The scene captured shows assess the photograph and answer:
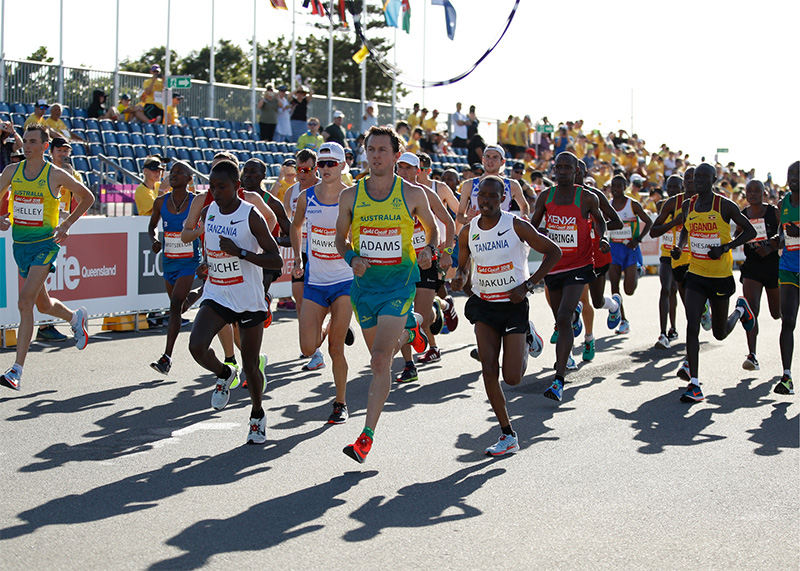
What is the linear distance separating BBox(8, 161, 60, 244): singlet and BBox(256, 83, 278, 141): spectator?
16109 millimetres

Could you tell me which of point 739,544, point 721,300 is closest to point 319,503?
point 739,544

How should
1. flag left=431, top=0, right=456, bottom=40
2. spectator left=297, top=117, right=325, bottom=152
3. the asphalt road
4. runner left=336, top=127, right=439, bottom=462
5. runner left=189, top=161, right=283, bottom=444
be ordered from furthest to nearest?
1. spectator left=297, top=117, right=325, bottom=152
2. flag left=431, top=0, right=456, bottom=40
3. runner left=189, top=161, right=283, bottom=444
4. runner left=336, top=127, right=439, bottom=462
5. the asphalt road

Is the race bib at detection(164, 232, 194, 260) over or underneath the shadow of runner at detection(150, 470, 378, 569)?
over

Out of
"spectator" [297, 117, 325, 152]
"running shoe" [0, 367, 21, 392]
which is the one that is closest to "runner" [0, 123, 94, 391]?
"running shoe" [0, 367, 21, 392]

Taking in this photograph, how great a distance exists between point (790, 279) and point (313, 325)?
4.51 meters

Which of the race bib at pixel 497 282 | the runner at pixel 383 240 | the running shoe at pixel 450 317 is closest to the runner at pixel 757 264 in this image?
the running shoe at pixel 450 317

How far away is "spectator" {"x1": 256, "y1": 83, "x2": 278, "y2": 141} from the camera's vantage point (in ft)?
81.2

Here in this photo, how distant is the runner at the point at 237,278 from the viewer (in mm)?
6770

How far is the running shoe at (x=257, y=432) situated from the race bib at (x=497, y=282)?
5.86ft

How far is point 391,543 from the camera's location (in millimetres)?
4762

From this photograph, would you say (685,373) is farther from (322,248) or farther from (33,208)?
(33,208)

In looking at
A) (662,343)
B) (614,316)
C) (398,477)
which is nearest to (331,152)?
(398,477)

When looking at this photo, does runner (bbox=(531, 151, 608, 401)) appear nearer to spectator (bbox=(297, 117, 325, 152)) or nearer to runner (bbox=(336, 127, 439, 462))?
runner (bbox=(336, 127, 439, 462))

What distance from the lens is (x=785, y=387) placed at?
9.16 m
